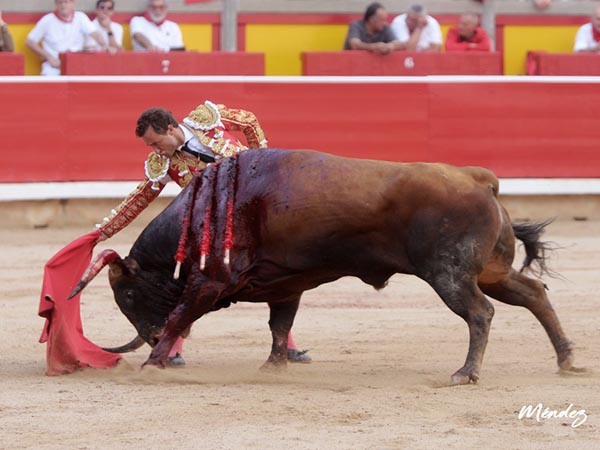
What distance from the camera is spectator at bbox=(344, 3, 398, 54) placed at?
1065 centimetres

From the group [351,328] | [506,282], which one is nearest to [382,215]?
[506,282]

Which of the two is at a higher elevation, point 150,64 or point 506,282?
point 150,64

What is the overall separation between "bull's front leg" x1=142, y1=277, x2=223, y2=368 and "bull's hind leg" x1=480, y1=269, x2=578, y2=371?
1.14 m

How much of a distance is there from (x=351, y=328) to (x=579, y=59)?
4.73 metres

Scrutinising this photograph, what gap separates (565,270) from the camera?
891 centimetres

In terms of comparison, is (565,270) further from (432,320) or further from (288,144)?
(288,144)

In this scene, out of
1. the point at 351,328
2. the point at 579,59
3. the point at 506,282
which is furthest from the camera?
the point at 579,59

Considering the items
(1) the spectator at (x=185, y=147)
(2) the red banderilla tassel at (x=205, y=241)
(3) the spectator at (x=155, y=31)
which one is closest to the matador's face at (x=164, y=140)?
(1) the spectator at (x=185, y=147)

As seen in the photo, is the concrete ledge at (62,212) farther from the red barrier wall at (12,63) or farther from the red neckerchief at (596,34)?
the red neckerchief at (596,34)

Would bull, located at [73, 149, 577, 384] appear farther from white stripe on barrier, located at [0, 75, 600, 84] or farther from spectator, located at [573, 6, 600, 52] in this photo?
spectator, located at [573, 6, 600, 52]

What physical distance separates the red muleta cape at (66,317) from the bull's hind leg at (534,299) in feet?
5.55

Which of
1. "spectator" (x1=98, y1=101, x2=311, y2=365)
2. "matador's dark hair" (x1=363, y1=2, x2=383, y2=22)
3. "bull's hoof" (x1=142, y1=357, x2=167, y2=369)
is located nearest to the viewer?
"bull's hoof" (x1=142, y1=357, x2=167, y2=369)

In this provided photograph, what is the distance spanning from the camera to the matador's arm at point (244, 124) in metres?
6.08

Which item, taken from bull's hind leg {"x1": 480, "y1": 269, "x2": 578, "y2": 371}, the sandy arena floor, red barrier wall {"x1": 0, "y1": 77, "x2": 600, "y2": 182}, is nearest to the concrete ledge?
red barrier wall {"x1": 0, "y1": 77, "x2": 600, "y2": 182}
